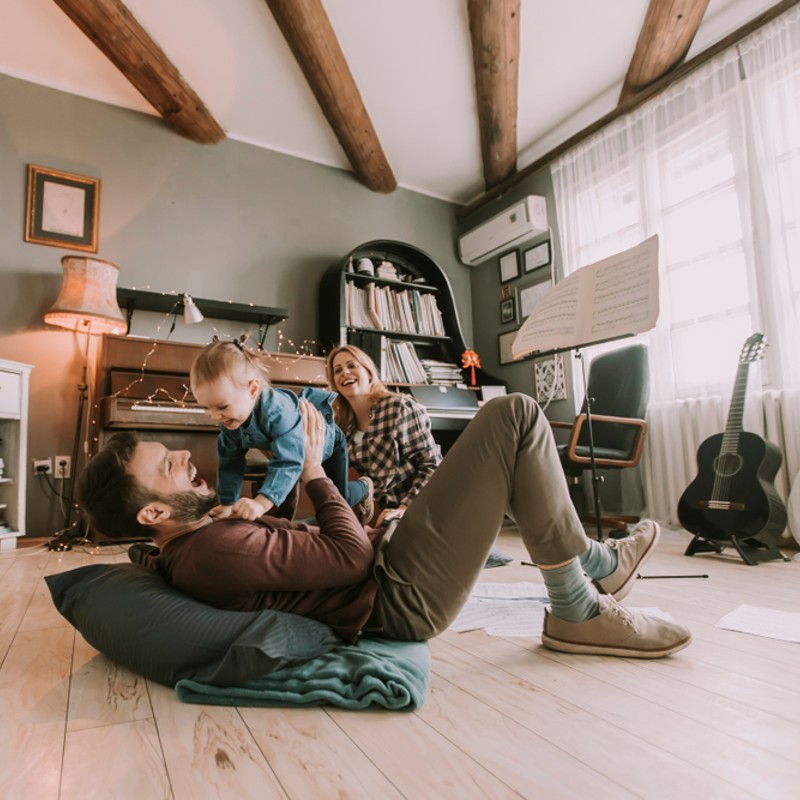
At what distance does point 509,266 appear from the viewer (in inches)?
175

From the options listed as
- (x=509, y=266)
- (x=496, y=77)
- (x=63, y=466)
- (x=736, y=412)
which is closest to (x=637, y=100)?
(x=496, y=77)

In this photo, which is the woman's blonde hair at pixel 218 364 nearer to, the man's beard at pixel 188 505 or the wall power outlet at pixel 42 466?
the man's beard at pixel 188 505

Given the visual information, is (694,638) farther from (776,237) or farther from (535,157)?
(535,157)

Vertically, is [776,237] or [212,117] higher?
[212,117]

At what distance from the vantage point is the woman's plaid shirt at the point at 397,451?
2377mm

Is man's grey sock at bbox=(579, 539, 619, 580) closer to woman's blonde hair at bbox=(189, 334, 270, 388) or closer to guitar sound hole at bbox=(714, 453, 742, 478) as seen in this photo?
woman's blonde hair at bbox=(189, 334, 270, 388)

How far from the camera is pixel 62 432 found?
3.30 meters

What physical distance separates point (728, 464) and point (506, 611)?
1.52 m

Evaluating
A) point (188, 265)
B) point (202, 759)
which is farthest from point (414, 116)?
point (202, 759)

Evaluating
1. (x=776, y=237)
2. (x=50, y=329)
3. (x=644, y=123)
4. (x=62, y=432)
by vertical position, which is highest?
(x=644, y=123)

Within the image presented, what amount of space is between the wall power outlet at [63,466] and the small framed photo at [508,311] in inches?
122

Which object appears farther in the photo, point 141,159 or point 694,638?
point 141,159

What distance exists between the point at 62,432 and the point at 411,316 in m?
2.38

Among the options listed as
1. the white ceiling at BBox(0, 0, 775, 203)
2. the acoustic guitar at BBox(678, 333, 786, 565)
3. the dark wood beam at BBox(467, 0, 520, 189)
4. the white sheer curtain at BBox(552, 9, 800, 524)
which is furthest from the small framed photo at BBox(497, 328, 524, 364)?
→ the acoustic guitar at BBox(678, 333, 786, 565)
